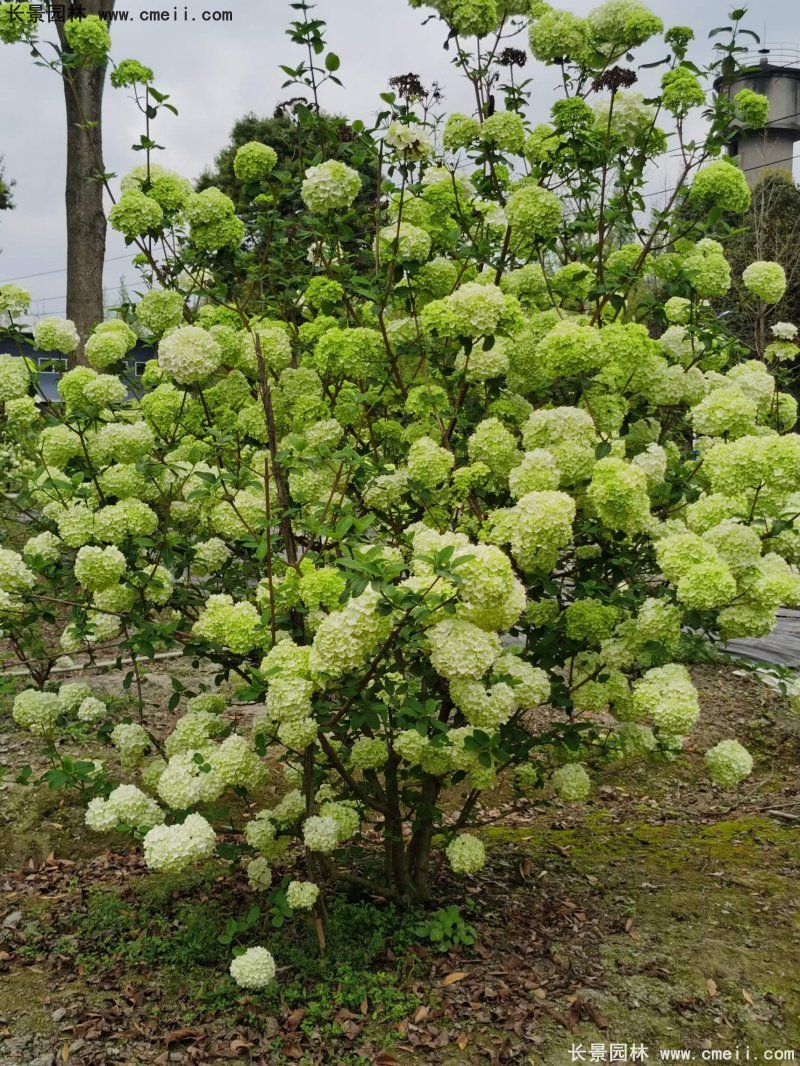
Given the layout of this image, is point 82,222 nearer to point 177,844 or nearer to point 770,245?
point 177,844

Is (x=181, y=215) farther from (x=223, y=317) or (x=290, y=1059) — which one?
(x=290, y=1059)

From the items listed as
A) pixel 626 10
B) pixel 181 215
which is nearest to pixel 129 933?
pixel 181 215

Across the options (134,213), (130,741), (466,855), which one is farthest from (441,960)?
(134,213)

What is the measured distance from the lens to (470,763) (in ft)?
9.86

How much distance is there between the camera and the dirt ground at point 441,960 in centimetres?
312

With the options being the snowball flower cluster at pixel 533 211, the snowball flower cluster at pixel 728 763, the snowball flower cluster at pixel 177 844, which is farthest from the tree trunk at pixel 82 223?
the snowball flower cluster at pixel 728 763

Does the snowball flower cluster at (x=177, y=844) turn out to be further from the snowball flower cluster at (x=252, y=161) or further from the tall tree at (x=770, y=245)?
the tall tree at (x=770, y=245)

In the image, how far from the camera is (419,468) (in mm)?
3039

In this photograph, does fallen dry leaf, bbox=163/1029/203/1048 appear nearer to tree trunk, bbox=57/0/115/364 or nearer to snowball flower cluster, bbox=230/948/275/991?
snowball flower cluster, bbox=230/948/275/991

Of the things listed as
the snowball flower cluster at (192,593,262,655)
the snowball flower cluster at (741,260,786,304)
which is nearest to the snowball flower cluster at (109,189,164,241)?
the snowball flower cluster at (192,593,262,655)

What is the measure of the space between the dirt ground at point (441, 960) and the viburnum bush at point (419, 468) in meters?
0.30

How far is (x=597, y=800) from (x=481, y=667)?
3262 millimetres

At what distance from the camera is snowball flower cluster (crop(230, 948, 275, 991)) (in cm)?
299

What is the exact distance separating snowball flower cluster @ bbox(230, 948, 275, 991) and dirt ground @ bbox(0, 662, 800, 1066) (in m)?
0.24
